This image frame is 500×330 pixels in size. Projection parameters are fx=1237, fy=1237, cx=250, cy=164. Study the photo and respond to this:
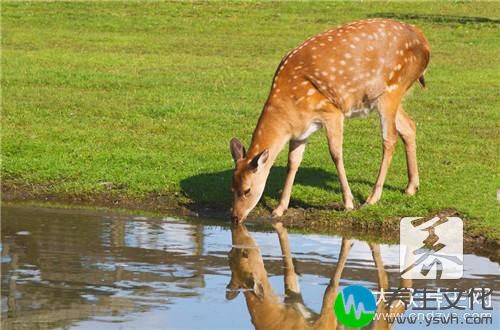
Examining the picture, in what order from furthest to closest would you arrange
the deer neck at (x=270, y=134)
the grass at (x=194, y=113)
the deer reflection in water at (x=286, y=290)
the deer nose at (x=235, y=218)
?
the grass at (x=194, y=113) → the deer neck at (x=270, y=134) → the deer nose at (x=235, y=218) → the deer reflection in water at (x=286, y=290)

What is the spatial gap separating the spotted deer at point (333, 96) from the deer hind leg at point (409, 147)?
0.01m

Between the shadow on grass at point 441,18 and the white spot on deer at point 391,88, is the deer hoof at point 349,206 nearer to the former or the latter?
the white spot on deer at point 391,88

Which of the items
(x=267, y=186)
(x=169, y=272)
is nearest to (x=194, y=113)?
(x=267, y=186)

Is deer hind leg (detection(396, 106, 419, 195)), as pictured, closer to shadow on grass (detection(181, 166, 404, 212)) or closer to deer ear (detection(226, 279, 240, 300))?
shadow on grass (detection(181, 166, 404, 212))

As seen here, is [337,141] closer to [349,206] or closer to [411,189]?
[349,206]

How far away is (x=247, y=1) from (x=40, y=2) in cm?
672

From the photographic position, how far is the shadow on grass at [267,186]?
13.3 m

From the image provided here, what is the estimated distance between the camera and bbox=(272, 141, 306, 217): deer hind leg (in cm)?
1288

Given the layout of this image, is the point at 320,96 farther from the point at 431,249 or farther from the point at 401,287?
the point at 401,287

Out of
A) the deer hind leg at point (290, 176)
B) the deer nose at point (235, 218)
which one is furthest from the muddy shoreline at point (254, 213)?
the deer nose at point (235, 218)

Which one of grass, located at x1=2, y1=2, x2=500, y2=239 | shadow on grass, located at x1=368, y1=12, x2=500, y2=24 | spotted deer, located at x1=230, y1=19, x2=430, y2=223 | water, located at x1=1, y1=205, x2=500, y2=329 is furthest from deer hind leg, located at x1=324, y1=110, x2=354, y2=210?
shadow on grass, located at x1=368, y1=12, x2=500, y2=24

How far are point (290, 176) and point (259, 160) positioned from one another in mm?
773

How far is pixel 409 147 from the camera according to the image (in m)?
13.7

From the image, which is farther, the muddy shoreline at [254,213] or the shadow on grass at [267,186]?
the shadow on grass at [267,186]
